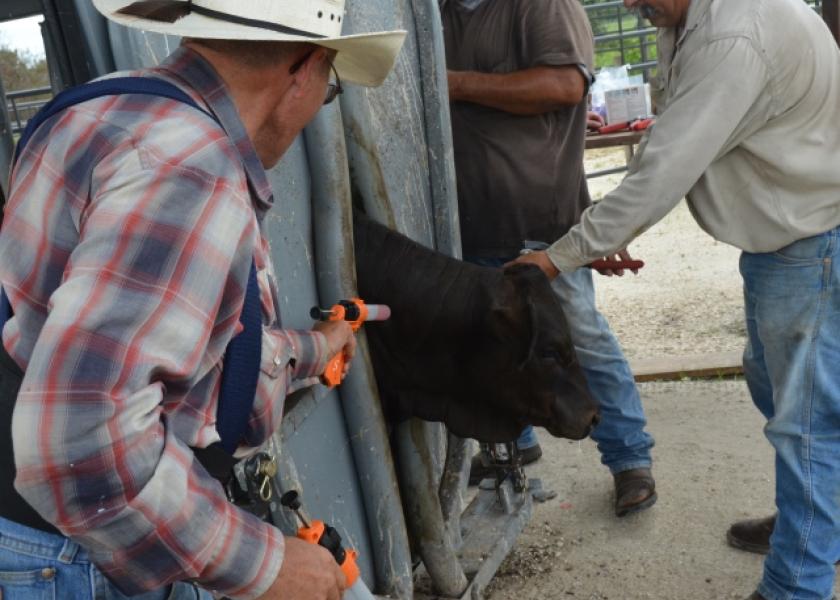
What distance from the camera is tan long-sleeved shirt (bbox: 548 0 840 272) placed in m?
2.79

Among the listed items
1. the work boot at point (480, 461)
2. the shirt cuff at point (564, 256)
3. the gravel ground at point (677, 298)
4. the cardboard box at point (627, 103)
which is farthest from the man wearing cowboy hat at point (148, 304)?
the cardboard box at point (627, 103)

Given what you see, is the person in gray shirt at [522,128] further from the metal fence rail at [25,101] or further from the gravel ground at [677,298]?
the gravel ground at [677,298]

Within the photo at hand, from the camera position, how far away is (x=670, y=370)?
17.3 feet

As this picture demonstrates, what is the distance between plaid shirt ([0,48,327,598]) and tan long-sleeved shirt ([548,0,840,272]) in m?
1.73

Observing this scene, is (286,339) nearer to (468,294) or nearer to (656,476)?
(468,294)

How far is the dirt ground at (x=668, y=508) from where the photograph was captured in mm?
3510

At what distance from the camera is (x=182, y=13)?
1501 mm

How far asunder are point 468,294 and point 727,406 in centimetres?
236

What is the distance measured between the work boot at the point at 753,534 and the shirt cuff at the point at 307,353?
7.01 feet

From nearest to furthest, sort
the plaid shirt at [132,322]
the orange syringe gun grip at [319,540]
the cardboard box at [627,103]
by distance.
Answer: the plaid shirt at [132,322] → the orange syringe gun grip at [319,540] → the cardboard box at [627,103]

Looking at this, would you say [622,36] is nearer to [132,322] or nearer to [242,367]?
[242,367]

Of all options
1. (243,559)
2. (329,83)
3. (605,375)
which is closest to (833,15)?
(605,375)

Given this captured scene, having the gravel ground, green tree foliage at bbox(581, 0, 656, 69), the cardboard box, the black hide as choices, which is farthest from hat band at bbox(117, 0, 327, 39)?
green tree foliage at bbox(581, 0, 656, 69)

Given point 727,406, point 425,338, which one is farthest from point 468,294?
point 727,406
